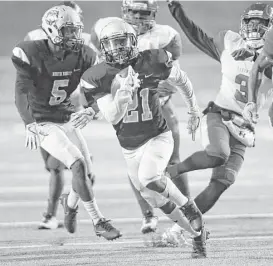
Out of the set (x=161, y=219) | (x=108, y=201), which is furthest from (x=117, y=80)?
(x=108, y=201)

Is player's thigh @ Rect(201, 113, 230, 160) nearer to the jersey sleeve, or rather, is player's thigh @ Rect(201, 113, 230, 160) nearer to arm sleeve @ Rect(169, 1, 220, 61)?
arm sleeve @ Rect(169, 1, 220, 61)

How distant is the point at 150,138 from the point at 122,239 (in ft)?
1.93

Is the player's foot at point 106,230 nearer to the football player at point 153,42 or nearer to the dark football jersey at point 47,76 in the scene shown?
the football player at point 153,42

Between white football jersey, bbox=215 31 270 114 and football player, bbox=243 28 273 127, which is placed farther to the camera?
white football jersey, bbox=215 31 270 114

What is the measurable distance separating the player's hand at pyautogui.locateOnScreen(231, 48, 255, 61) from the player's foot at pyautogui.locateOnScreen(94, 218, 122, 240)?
82 centimetres

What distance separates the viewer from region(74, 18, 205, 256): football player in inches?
123

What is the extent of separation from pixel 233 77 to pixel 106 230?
0.78m

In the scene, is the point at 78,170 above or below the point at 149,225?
above

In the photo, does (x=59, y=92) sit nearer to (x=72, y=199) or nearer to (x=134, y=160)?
(x=72, y=199)

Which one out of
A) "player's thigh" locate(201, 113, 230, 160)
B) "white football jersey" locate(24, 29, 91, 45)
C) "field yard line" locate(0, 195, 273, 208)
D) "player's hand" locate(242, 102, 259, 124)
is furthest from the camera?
"field yard line" locate(0, 195, 273, 208)

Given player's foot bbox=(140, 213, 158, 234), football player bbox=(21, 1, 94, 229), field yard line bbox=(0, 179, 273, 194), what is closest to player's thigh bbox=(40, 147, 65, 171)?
football player bbox=(21, 1, 94, 229)

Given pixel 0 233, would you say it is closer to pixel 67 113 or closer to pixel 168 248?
pixel 67 113

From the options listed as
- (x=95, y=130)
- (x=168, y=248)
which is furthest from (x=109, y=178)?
(x=168, y=248)

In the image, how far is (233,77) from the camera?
11.7 ft
